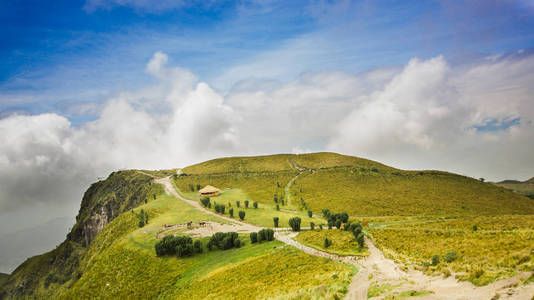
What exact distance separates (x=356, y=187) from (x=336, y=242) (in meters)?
68.2

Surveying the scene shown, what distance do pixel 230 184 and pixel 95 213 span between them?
66.8 m

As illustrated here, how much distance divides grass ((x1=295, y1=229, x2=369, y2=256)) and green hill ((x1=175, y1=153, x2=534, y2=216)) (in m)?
36.5

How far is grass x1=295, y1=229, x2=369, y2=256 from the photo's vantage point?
3102 cm

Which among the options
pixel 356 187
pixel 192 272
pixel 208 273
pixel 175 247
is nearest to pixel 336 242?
pixel 208 273

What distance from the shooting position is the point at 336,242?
1383 inches

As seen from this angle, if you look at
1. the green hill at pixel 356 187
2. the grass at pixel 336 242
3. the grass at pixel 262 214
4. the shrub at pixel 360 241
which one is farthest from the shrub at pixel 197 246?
the green hill at pixel 356 187

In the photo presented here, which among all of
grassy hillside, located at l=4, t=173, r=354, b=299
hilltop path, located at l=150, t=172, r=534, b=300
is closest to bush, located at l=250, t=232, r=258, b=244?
grassy hillside, located at l=4, t=173, r=354, b=299

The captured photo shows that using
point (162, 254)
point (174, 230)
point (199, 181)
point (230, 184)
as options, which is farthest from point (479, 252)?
point (199, 181)

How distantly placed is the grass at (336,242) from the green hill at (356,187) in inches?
1438

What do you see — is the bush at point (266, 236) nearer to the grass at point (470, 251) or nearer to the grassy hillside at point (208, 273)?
the grassy hillside at point (208, 273)

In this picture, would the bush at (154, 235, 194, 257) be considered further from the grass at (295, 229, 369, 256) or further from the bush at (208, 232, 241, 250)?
the grass at (295, 229, 369, 256)

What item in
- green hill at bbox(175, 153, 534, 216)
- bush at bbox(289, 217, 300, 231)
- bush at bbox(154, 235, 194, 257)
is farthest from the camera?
green hill at bbox(175, 153, 534, 216)

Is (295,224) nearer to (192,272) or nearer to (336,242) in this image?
(336,242)

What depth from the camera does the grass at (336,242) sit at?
102 ft
